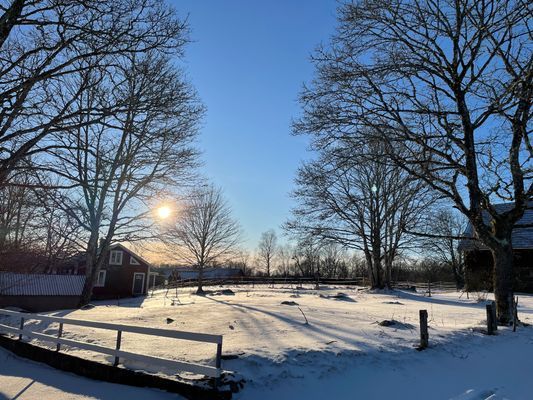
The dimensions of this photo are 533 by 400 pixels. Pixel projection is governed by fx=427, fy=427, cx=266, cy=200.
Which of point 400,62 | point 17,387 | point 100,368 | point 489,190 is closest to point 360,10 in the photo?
point 400,62

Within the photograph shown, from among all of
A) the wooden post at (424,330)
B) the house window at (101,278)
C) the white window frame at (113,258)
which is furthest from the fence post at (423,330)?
the white window frame at (113,258)

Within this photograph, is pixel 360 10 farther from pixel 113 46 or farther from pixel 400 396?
pixel 400 396

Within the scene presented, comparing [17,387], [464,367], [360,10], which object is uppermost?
[360,10]

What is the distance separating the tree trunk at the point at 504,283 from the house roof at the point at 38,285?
2490 cm

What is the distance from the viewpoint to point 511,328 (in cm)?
1242

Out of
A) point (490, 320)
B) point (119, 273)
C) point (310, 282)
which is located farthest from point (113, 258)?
point (490, 320)

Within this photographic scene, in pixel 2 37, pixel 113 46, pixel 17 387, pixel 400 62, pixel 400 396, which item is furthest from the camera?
pixel 400 62

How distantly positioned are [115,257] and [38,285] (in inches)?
581

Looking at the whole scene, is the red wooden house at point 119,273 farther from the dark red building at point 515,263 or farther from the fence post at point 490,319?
the fence post at point 490,319

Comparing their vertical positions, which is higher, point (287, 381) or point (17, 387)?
point (287, 381)

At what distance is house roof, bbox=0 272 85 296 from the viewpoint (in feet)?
85.7

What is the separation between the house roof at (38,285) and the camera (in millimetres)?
26109

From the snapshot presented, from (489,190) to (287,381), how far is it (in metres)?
10.3

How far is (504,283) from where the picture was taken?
1326cm
